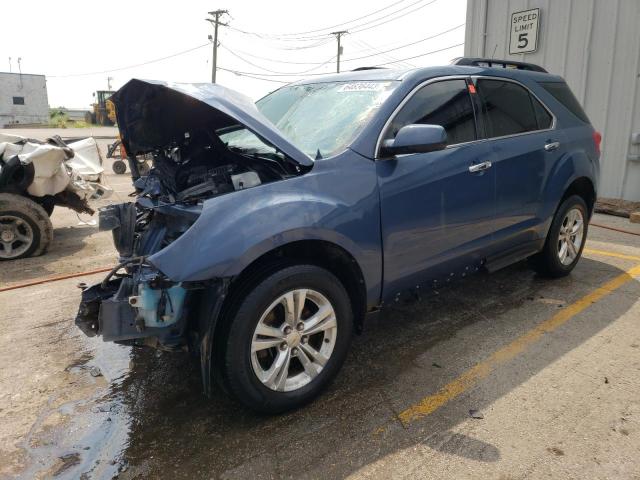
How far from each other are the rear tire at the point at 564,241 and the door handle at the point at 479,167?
1302 mm

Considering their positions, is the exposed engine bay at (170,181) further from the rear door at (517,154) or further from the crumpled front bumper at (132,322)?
the rear door at (517,154)

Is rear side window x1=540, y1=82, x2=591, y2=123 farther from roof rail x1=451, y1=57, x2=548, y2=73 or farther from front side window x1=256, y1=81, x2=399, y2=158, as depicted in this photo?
front side window x1=256, y1=81, x2=399, y2=158

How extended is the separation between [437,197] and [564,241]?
2152mm

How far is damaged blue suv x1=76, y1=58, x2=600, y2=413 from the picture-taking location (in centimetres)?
256

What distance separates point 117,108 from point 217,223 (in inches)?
64.9

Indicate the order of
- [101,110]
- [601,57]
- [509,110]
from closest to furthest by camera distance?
[509,110] < [601,57] < [101,110]

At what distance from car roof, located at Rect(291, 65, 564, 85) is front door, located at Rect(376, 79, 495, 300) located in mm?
88

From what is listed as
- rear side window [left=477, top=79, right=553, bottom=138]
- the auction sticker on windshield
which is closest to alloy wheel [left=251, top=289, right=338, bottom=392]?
the auction sticker on windshield

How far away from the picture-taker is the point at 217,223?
8.18ft

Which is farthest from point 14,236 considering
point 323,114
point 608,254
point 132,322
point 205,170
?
point 608,254

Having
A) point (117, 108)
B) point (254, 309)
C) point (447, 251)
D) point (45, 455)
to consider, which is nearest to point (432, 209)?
point (447, 251)

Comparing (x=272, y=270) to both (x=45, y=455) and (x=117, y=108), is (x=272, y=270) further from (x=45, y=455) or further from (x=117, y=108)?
(x=117, y=108)

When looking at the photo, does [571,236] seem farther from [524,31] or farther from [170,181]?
[524,31]

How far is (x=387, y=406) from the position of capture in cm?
289
